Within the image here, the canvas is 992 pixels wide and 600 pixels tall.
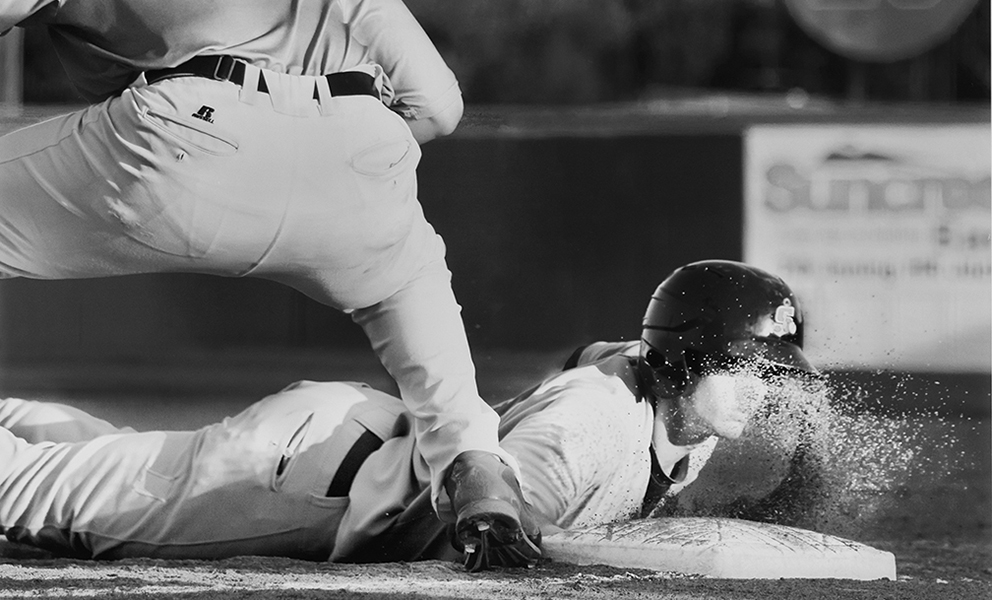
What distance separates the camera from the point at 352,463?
3.74 meters

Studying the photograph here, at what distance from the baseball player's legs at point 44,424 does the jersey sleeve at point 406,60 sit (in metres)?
1.18

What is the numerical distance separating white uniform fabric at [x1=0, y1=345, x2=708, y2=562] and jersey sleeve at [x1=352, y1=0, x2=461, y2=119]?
0.79 m

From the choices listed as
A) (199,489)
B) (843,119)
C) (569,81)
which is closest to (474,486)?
(199,489)

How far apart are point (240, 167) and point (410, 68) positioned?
0.58m

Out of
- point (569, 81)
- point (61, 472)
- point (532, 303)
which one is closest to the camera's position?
point (61, 472)

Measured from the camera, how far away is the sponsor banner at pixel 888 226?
23.1ft

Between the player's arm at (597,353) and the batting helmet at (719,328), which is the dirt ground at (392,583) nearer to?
the batting helmet at (719,328)

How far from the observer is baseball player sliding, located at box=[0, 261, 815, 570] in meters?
3.64

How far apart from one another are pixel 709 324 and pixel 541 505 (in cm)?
69

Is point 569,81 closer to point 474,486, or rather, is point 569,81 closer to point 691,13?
point 691,13

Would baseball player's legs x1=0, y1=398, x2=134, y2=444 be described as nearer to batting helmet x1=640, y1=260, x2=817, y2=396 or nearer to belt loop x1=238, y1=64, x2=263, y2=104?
belt loop x1=238, y1=64, x2=263, y2=104

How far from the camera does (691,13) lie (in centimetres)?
1989

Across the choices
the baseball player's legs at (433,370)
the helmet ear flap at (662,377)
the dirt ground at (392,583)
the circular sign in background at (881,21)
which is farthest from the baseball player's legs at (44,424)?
the circular sign in background at (881,21)

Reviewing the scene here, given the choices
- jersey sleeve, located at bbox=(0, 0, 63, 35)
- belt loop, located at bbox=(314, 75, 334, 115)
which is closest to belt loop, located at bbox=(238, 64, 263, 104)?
belt loop, located at bbox=(314, 75, 334, 115)
